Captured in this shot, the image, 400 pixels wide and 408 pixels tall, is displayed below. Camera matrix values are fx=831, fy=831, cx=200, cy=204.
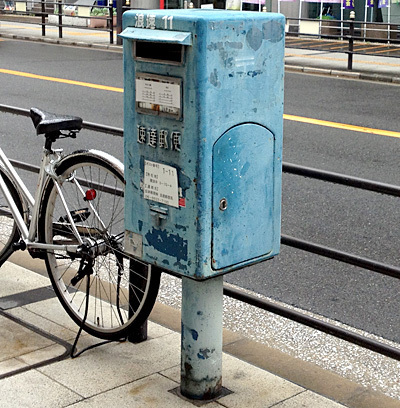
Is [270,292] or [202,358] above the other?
[202,358]

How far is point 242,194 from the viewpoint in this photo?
3.47 metres

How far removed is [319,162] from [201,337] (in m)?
6.03

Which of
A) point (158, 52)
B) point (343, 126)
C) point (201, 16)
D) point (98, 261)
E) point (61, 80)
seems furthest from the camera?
point (61, 80)

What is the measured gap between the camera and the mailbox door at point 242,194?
337 centimetres

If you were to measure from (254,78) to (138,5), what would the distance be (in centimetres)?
2247

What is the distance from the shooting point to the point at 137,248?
3.74 m

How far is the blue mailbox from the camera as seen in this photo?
127 inches

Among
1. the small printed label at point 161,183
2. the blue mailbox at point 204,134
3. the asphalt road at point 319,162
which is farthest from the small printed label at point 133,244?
the asphalt road at point 319,162

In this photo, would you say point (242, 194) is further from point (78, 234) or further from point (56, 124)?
point (56, 124)

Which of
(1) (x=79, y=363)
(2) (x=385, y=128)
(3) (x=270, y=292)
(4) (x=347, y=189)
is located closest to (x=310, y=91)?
(2) (x=385, y=128)

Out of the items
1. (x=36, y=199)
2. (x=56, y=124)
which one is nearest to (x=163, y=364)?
(x=36, y=199)

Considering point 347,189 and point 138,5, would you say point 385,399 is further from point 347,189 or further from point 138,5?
point 138,5

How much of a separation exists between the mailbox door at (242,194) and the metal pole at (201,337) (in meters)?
0.20

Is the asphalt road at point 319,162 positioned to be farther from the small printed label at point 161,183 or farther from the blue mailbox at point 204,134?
the small printed label at point 161,183
